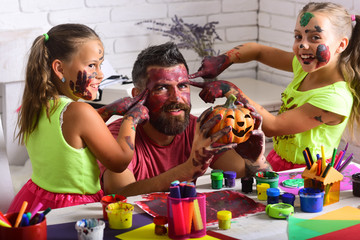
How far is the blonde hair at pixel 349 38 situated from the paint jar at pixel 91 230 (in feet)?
3.88

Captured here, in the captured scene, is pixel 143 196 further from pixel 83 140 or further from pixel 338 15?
pixel 338 15

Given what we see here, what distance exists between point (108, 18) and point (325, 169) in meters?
1.97

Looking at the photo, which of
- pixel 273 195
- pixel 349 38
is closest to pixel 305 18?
pixel 349 38

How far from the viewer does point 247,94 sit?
3.35 m

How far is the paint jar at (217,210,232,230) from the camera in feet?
5.05

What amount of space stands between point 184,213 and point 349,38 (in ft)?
3.80

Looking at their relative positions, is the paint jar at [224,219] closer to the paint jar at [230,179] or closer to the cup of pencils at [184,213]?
the cup of pencils at [184,213]

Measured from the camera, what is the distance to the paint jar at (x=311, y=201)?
165 cm

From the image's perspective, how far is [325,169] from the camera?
1728 millimetres

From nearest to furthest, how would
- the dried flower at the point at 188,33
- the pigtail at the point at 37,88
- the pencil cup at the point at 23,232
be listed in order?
1. the pencil cup at the point at 23,232
2. the pigtail at the point at 37,88
3. the dried flower at the point at 188,33

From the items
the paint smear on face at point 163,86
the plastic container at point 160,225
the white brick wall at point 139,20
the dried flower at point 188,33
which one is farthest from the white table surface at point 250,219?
the dried flower at point 188,33

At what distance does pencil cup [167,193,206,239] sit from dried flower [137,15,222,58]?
6.80 ft

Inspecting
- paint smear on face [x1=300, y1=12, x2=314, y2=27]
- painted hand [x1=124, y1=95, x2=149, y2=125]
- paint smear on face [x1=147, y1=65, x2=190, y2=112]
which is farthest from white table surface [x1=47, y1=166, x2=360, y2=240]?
paint smear on face [x1=300, y1=12, x2=314, y2=27]

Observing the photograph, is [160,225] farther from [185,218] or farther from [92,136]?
[92,136]
